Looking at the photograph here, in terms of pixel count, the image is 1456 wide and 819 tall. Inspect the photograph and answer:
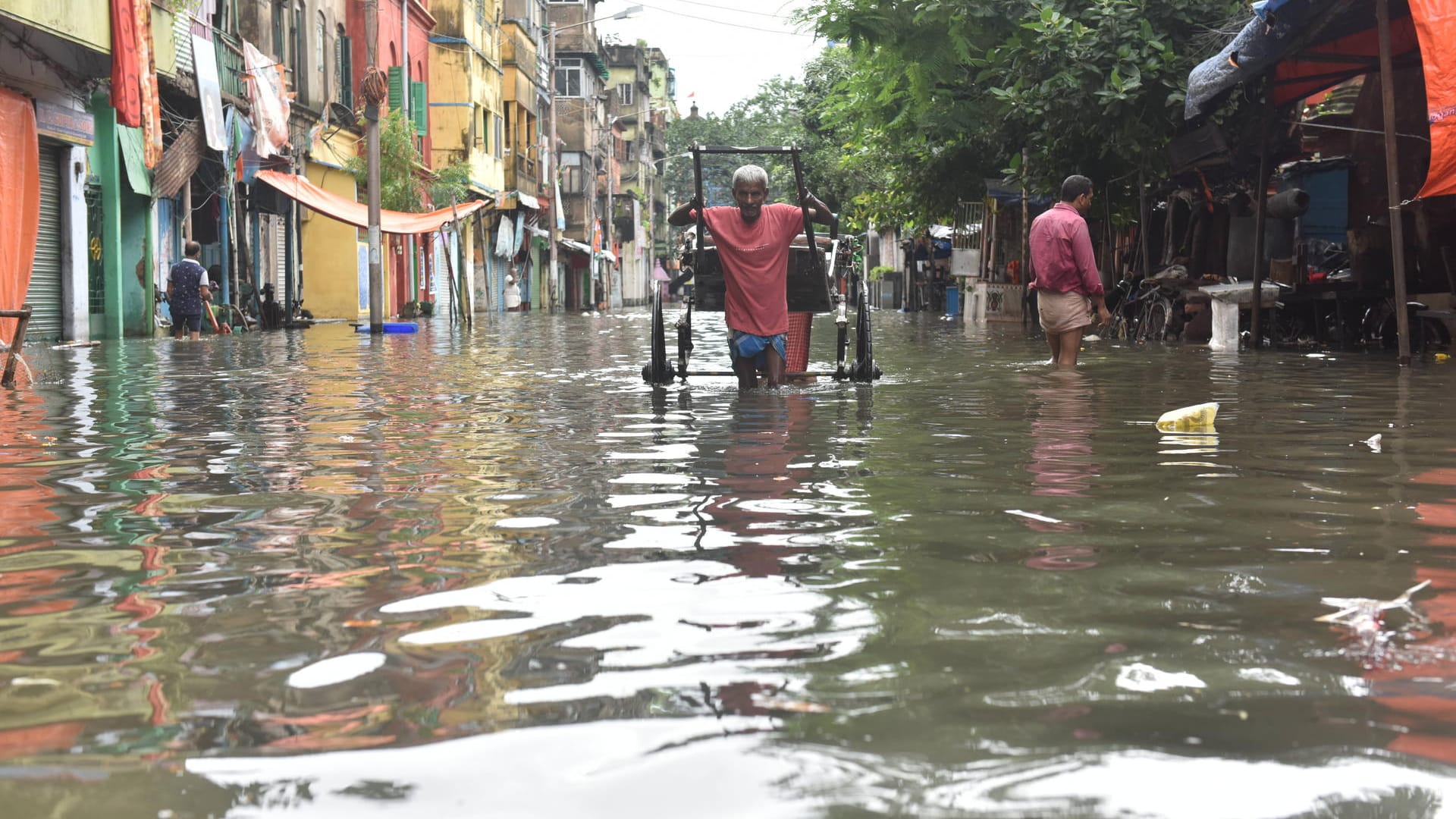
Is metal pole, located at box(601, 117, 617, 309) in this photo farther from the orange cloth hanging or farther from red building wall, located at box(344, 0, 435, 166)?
the orange cloth hanging

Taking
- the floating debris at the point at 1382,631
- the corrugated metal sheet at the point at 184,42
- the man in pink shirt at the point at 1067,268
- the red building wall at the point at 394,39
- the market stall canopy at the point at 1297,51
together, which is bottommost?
the floating debris at the point at 1382,631

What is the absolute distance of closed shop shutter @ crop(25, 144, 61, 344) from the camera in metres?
21.2

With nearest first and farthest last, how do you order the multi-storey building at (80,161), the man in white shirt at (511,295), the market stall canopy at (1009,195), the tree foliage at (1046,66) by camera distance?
the multi-storey building at (80,161)
the tree foliage at (1046,66)
the market stall canopy at (1009,195)
the man in white shirt at (511,295)

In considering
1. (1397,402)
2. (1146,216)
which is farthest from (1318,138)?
(1397,402)

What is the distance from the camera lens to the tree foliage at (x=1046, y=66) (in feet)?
65.3

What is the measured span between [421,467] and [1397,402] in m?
6.17

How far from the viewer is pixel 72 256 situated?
22.1 metres

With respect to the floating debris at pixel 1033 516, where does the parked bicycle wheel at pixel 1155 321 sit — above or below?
above

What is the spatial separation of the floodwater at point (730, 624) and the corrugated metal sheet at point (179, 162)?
58.1 feet

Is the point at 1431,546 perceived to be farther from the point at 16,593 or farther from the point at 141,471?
the point at 141,471

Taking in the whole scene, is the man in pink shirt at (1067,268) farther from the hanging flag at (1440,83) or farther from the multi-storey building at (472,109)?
the multi-storey building at (472,109)

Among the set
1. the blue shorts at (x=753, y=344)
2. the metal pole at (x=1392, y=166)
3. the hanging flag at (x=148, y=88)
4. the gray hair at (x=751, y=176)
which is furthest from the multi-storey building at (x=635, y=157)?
the gray hair at (x=751, y=176)

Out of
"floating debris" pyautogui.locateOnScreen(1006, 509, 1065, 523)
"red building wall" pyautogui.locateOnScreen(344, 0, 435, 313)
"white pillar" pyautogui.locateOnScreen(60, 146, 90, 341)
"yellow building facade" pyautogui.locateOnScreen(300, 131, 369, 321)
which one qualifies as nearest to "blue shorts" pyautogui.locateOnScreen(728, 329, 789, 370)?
"floating debris" pyautogui.locateOnScreen(1006, 509, 1065, 523)

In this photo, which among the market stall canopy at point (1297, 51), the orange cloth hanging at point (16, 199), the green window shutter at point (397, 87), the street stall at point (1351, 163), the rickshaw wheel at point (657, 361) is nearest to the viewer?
the rickshaw wheel at point (657, 361)
